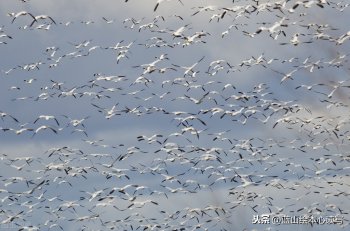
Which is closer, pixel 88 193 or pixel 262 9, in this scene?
pixel 262 9

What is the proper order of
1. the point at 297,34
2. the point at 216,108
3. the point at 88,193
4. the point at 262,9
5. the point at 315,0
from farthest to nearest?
the point at 88,193 → the point at 216,108 → the point at 297,34 → the point at 262,9 → the point at 315,0

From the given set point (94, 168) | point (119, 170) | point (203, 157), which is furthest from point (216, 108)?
point (94, 168)

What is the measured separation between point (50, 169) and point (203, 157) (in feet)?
79.6

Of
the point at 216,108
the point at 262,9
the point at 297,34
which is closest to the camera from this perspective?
the point at 262,9

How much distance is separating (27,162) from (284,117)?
113 ft

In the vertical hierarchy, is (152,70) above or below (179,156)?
above

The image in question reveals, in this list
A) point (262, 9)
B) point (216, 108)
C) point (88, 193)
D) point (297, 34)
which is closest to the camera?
point (262, 9)

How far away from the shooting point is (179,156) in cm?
10931

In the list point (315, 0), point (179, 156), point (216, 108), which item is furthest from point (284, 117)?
point (315, 0)

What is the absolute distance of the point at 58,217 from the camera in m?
109

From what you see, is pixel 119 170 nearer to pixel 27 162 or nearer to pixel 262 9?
pixel 27 162

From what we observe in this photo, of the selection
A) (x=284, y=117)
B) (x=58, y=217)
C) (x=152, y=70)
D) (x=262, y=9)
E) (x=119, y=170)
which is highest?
(x=262, y=9)

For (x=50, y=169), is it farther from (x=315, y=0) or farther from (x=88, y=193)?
(x=315, y=0)

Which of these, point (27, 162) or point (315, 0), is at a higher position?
point (315, 0)
